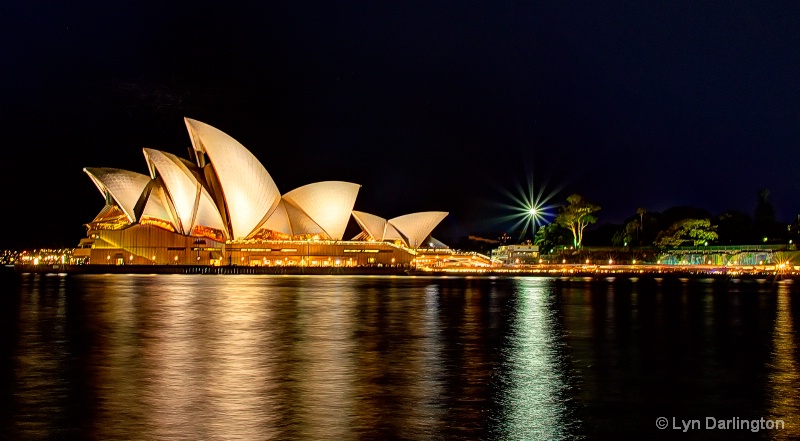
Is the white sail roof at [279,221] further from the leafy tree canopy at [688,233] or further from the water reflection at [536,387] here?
the water reflection at [536,387]

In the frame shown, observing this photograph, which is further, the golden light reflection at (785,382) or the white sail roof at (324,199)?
the white sail roof at (324,199)

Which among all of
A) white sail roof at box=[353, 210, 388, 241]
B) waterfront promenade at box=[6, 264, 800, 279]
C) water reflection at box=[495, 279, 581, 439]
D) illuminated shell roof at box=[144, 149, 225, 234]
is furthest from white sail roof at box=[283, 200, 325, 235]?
water reflection at box=[495, 279, 581, 439]

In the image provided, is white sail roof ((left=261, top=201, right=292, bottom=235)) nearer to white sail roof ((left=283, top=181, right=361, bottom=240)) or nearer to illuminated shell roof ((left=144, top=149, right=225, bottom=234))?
white sail roof ((left=283, top=181, right=361, bottom=240))

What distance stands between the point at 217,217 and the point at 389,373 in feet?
201

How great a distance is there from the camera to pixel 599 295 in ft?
133

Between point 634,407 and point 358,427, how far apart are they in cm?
448

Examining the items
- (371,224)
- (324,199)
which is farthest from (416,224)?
(324,199)

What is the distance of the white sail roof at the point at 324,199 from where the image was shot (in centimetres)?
7781

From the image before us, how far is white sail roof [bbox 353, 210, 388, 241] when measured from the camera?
295ft

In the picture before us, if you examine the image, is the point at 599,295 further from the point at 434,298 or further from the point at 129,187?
the point at 129,187

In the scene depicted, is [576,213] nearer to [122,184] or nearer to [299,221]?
[299,221]

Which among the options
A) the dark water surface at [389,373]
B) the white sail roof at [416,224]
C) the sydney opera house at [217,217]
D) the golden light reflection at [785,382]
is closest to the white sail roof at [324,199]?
the sydney opera house at [217,217]

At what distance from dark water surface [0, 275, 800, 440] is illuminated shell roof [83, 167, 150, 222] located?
1742 inches

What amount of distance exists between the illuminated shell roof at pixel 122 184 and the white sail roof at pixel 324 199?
1487 centimetres
